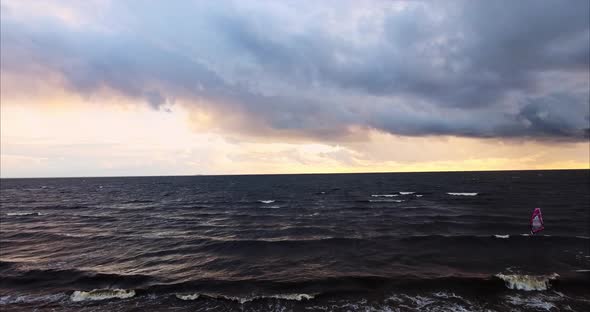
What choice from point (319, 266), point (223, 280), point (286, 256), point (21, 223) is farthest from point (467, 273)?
point (21, 223)

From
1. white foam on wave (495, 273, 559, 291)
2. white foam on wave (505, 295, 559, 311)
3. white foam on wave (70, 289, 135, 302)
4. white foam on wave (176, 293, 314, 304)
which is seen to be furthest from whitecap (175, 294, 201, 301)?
white foam on wave (495, 273, 559, 291)

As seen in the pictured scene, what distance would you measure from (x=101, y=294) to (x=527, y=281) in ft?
93.0

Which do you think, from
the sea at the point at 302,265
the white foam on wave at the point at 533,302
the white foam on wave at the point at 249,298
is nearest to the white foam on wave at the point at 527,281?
the sea at the point at 302,265

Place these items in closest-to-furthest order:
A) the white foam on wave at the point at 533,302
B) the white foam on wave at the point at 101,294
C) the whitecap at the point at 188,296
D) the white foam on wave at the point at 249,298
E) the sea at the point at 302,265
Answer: the white foam on wave at the point at 533,302 < the sea at the point at 302,265 < the white foam on wave at the point at 249,298 < the whitecap at the point at 188,296 < the white foam on wave at the point at 101,294

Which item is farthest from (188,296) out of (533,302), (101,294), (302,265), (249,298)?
(533,302)

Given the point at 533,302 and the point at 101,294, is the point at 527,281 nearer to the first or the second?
the point at 533,302

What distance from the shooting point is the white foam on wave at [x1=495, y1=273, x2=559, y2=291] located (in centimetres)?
1972

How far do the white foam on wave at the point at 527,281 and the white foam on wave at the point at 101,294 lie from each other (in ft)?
82.4

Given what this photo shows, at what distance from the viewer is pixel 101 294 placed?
1970 centimetres

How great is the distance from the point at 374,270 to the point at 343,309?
7.37 m

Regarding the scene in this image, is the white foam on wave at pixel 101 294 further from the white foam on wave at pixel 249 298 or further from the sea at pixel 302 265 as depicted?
the white foam on wave at pixel 249 298

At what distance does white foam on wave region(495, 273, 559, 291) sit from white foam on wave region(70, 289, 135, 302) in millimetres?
25122

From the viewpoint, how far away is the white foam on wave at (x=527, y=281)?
1972 centimetres

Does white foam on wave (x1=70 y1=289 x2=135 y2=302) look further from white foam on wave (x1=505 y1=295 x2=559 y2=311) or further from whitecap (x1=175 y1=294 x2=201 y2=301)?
white foam on wave (x1=505 y1=295 x2=559 y2=311)
